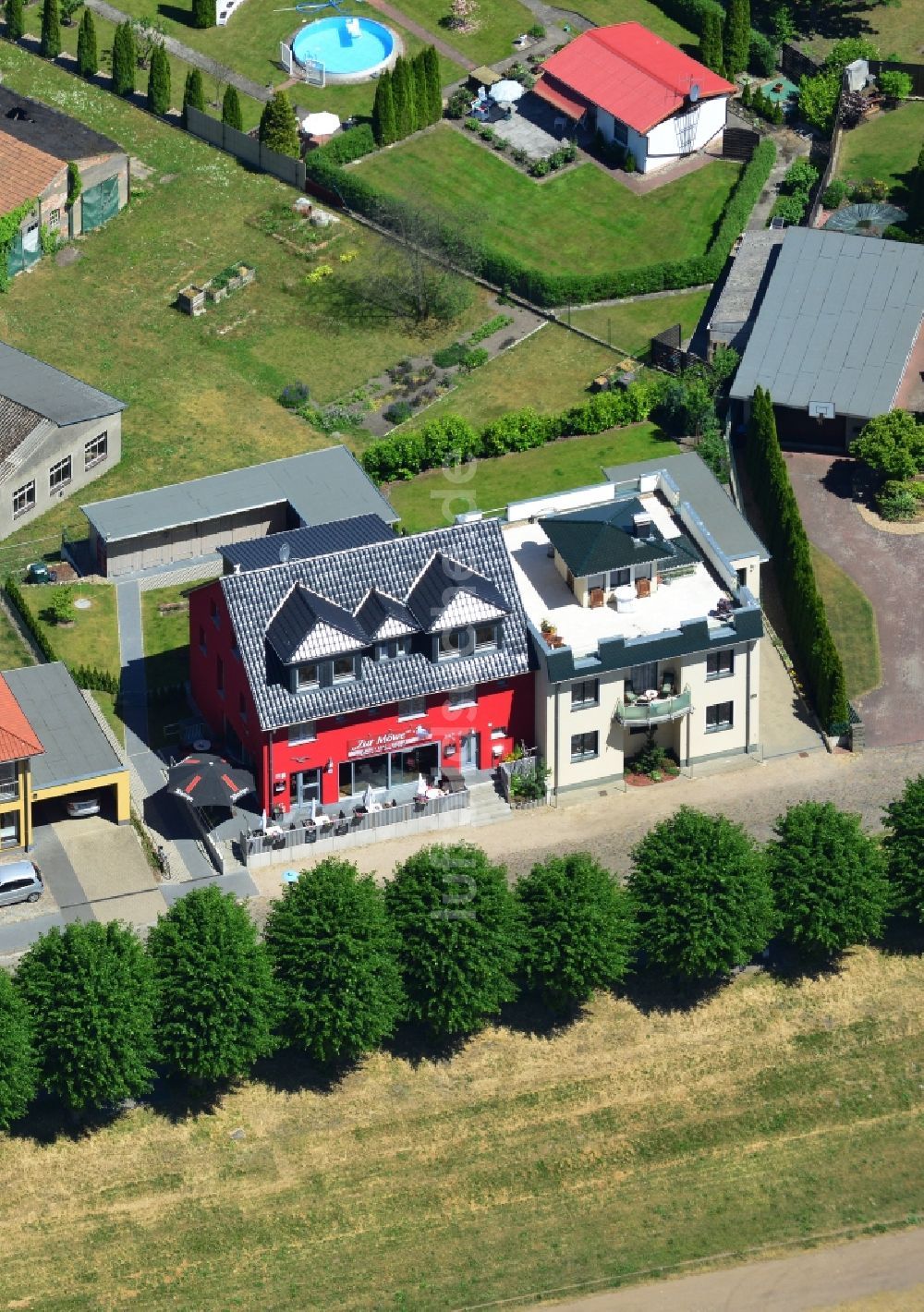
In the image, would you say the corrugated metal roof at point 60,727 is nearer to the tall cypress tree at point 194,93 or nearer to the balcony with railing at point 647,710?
the balcony with railing at point 647,710

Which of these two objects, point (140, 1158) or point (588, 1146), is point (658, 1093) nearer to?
point (588, 1146)

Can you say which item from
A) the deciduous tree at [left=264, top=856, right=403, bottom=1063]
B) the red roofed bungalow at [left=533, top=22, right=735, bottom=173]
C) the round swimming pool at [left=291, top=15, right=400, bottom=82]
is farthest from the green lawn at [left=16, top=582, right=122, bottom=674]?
the round swimming pool at [left=291, top=15, right=400, bottom=82]

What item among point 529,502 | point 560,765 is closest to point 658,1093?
point 560,765

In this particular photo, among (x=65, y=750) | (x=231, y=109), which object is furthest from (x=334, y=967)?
(x=231, y=109)

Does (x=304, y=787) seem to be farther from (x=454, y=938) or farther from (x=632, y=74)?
(x=632, y=74)

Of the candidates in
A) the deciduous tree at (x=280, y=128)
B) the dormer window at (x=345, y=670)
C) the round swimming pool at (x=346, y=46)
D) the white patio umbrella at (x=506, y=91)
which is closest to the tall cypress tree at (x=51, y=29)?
the round swimming pool at (x=346, y=46)

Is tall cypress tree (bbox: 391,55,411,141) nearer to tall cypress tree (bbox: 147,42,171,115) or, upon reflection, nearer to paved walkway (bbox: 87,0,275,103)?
paved walkway (bbox: 87,0,275,103)
